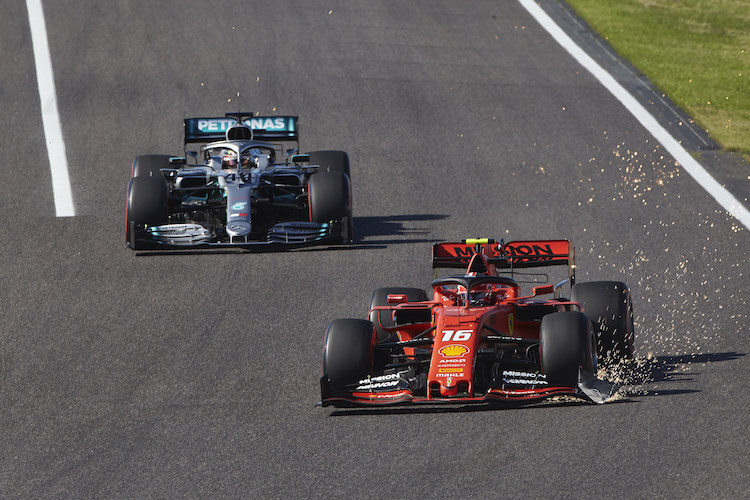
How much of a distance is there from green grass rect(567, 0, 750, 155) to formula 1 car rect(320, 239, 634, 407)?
1106 cm

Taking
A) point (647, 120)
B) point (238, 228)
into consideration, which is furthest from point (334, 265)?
point (647, 120)

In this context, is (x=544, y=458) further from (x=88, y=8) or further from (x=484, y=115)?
(x=88, y=8)

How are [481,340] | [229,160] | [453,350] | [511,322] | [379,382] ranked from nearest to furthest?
[453,350] < [379,382] < [481,340] < [511,322] < [229,160]

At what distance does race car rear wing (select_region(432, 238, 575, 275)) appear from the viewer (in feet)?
47.3

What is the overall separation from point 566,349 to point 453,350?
1027 mm

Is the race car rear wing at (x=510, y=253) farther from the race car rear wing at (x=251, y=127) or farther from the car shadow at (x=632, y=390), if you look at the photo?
the race car rear wing at (x=251, y=127)

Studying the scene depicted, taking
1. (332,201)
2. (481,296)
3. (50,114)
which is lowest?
(481,296)

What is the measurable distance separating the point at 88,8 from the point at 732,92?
15.4 m

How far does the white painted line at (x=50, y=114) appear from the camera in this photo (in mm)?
22297

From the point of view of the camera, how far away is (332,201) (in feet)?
62.3

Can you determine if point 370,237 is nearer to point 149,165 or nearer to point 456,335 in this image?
point 149,165

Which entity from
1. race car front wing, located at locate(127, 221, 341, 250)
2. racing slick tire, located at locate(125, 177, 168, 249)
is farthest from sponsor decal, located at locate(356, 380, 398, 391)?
racing slick tire, located at locate(125, 177, 168, 249)

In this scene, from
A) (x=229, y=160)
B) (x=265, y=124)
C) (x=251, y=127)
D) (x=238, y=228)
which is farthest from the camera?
(x=265, y=124)

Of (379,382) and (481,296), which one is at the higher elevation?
(481,296)
